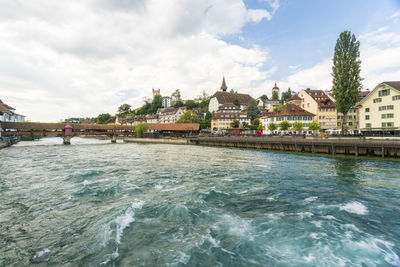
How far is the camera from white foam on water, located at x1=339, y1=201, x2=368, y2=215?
6.99 metres

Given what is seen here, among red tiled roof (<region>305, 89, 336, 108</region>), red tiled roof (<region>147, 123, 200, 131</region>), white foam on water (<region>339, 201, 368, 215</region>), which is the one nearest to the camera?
white foam on water (<region>339, 201, 368, 215</region>)

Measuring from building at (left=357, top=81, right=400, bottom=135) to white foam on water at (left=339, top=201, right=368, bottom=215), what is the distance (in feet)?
101

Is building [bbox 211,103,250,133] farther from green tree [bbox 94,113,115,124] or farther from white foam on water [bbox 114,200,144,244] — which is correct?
green tree [bbox 94,113,115,124]

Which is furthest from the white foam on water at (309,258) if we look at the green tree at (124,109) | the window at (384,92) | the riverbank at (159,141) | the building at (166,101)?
the green tree at (124,109)

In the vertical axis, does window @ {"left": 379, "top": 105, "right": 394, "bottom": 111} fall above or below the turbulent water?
above

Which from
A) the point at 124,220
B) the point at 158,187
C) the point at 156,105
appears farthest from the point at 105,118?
the point at 124,220

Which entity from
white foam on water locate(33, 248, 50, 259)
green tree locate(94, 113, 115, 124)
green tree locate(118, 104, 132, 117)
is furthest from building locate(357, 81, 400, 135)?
green tree locate(94, 113, 115, 124)

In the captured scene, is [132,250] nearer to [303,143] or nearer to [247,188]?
[247,188]

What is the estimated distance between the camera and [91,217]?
637 cm

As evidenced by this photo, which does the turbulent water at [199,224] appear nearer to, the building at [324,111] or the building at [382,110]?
the building at [382,110]

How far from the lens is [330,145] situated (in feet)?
81.3

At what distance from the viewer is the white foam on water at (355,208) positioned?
6.99 meters

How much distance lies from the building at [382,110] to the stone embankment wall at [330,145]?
1167cm

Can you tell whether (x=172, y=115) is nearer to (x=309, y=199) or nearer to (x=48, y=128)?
(x=48, y=128)
